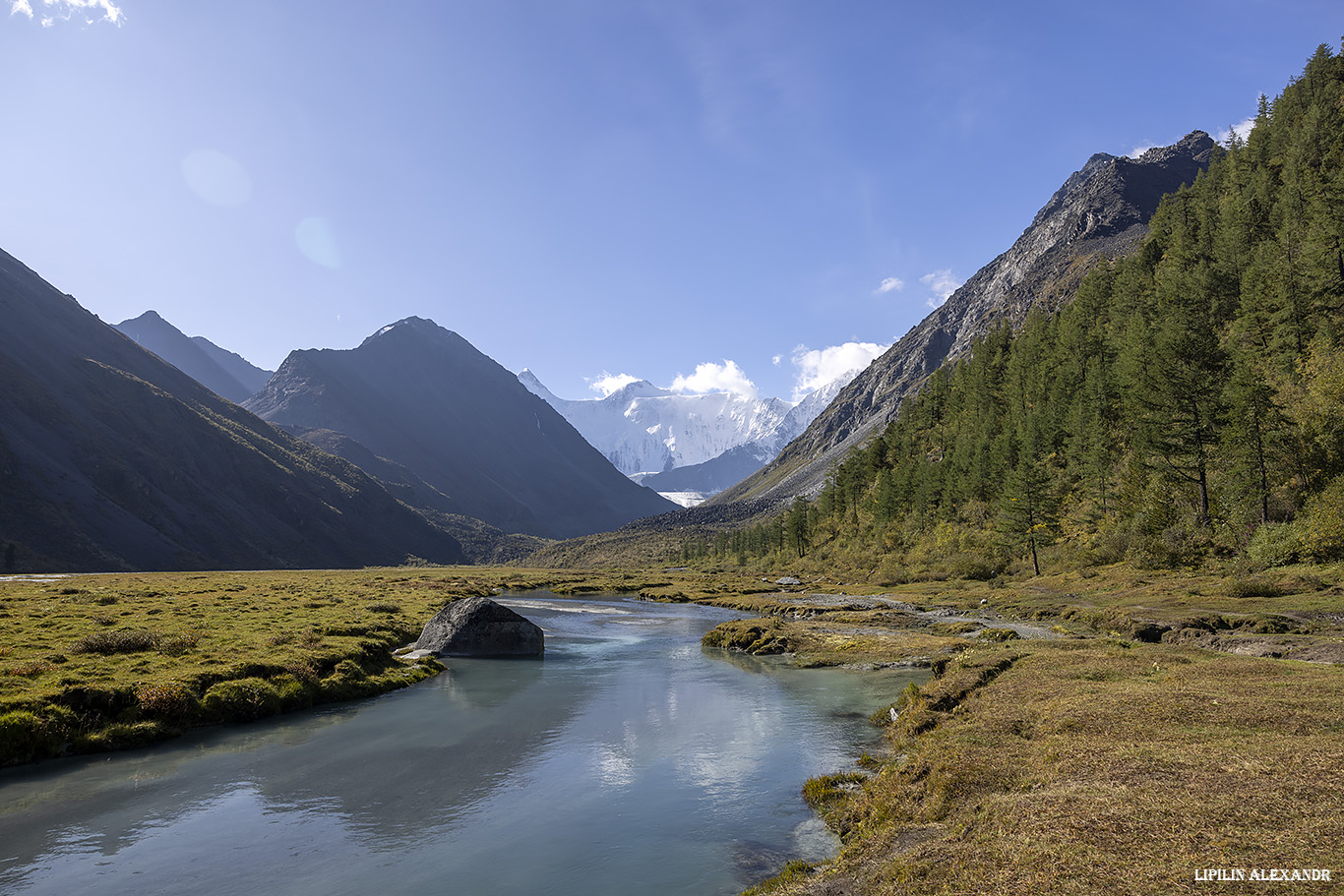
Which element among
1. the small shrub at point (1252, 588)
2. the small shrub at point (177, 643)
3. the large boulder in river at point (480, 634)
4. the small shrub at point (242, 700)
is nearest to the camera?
the small shrub at point (242, 700)

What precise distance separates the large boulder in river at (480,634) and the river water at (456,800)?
42.6 feet

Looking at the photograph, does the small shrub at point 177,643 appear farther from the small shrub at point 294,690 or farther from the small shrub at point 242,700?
the small shrub at point 294,690

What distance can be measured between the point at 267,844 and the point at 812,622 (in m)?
53.4

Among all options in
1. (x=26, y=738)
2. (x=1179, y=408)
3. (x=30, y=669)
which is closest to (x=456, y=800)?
(x=26, y=738)

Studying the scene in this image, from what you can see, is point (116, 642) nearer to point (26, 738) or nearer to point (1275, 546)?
point (26, 738)

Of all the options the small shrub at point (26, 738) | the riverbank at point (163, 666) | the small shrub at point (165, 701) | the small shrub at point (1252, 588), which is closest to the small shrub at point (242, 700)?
the riverbank at point (163, 666)

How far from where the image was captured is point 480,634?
5094 centimetres

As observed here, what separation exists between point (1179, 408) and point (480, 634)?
72.4m

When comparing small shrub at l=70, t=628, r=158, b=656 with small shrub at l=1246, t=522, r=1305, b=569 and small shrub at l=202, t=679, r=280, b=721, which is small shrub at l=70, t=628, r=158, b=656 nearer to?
small shrub at l=202, t=679, r=280, b=721

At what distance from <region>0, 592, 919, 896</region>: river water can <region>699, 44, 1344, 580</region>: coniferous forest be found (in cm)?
4428

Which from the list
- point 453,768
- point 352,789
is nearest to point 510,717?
point 453,768

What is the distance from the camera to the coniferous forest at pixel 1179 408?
52938 mm

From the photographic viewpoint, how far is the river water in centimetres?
1630

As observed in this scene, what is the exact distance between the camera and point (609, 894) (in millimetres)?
15453
